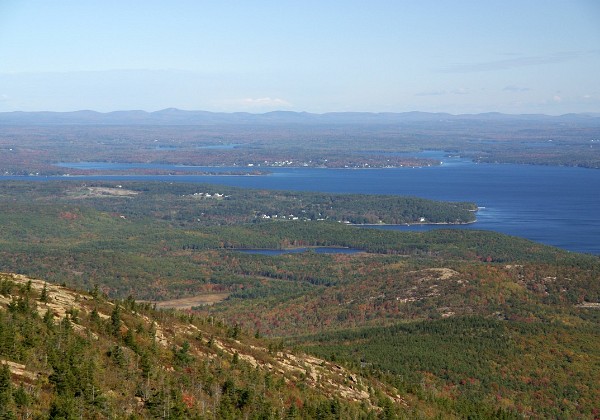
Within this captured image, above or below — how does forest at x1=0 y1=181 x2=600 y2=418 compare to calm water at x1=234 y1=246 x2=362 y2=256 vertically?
above

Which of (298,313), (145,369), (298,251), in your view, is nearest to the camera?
(145,369)

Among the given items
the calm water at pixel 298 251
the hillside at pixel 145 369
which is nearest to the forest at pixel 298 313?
the hillside at pixel 145 369

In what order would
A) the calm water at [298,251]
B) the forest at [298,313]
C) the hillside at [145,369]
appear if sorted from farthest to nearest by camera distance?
the calm water at [298,251]
the forest at [298,313]
the hillside at [145,369]

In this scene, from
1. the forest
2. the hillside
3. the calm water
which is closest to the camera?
the hillside

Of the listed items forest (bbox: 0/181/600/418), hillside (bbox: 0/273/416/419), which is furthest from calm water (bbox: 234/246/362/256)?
hillside (bbox: 0/273/416/419)

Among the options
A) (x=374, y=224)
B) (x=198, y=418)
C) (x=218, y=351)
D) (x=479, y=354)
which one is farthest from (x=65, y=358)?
(x=374, y=224)

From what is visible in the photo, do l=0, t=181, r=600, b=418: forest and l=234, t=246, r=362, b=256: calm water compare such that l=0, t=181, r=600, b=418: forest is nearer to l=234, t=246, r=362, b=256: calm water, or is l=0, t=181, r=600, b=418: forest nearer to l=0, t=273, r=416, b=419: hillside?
l=0, t=273, r=416, b=419: hillside

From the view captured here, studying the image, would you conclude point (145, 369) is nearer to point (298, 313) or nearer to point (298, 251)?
point (298, 313)

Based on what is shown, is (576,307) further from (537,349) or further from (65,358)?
(65,358)

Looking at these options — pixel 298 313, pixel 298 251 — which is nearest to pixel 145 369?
pixel 298 313

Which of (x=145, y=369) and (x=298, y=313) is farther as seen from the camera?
(x=298, y=313)

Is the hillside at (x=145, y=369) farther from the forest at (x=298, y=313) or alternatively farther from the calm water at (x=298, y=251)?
the calm water at (x=298, y=251)
